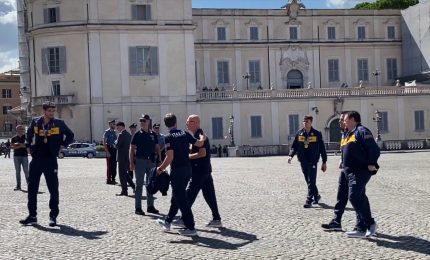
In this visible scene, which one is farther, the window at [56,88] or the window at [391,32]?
the window at [391,32]

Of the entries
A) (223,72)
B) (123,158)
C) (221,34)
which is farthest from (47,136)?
(221,34)

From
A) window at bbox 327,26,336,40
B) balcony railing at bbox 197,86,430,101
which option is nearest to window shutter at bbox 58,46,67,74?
balcony railing at bbox 197,86,430,101

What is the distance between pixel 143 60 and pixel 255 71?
1592 cm

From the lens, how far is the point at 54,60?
5303cm

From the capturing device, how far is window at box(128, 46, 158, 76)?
52531 millimetres

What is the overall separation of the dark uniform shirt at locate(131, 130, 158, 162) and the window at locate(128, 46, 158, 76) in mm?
38509

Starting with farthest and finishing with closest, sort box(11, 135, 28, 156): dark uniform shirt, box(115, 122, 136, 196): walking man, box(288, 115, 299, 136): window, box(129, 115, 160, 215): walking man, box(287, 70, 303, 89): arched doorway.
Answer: box(287, 70, 303, 89): arched doorway → box(288, 115, 299, 136): window → box(11, 135, 28, 156): dark uniform shirt → box(115, 122, 136, 196): walking man → box(129, 115, 160, 215): walking man

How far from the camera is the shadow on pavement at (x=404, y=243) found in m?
9.57

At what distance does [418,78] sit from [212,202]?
185ft

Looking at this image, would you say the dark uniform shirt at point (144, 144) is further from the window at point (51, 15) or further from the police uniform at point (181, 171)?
the window at point (51, 15)

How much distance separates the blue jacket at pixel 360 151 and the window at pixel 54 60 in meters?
44.1

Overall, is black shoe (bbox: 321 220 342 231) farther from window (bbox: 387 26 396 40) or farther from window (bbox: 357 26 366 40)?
window (bbox: 387 26 396 40)

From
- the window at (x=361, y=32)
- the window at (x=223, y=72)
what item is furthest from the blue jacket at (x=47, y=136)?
the window at (x=361, y=32)

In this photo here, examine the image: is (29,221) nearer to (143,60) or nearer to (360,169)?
(360,169)
